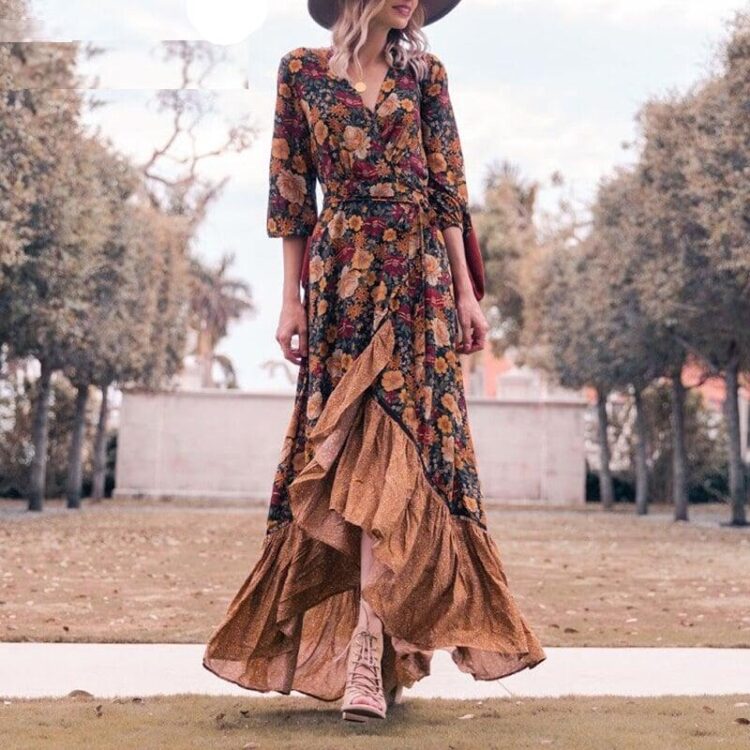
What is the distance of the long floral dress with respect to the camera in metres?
4.08

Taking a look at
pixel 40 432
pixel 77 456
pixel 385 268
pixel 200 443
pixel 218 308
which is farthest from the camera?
pixel 218 308

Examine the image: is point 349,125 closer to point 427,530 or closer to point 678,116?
point 427,530

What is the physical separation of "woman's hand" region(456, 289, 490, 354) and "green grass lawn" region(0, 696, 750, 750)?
112cm

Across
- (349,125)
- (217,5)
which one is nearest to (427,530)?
(349,125)

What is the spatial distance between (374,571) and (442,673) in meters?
1.56

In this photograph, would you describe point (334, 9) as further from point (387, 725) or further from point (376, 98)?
point (387, 725)

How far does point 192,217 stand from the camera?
44.5 metres

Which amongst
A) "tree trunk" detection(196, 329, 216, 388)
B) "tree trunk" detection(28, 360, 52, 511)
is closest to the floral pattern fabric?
"tree trunk" detection(28, 360, 52, 511)

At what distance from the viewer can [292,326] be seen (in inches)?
173

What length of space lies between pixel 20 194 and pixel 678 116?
10.5 m

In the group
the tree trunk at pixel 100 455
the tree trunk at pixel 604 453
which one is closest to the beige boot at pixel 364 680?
the tree trunk at pixel 100 455

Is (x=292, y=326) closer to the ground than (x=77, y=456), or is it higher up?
closer to the ground

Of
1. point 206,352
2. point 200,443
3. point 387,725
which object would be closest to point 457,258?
point 387,725

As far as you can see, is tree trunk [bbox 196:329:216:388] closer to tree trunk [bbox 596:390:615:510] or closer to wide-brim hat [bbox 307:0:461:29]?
tree trunk [bbox 596:390:615:510]
